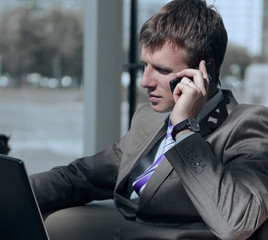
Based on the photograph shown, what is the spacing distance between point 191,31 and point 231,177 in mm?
458

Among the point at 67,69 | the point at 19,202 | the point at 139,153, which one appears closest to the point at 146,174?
the point at 139,153

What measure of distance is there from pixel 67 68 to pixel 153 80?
3214cm

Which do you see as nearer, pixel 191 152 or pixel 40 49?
pixel 191 152

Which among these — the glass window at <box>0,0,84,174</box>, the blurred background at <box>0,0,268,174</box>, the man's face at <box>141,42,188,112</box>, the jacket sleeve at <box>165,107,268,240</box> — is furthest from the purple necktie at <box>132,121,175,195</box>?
the glass window at <box>0,0,84,174</box>

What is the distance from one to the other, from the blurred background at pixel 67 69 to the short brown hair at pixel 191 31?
14cm

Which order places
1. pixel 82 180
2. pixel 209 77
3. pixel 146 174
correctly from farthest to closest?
1. pixel 82 180
2. pixel 146 174
3. pixel 209 77

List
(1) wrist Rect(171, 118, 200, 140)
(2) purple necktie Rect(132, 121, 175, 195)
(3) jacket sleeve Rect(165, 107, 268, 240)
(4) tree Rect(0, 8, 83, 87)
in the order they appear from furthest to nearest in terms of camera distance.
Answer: (4) tree Rect(0, 8, 83, 87), (2) purple necktie Rect(132, 121, 175, 195), (1) wrist Rect(171, 118, 200, 140), (3) jacket sleeve Rect(165, 107, 268, 240)

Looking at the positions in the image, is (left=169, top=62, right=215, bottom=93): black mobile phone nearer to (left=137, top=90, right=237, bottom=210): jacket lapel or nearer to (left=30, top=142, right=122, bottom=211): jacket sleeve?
(left=137, top=90, right=237, bottom=210): jacket lapel

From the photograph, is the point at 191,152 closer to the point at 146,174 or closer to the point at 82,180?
the point at 146,174

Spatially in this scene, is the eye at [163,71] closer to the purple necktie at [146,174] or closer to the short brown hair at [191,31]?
the short brown hair at [191,31]

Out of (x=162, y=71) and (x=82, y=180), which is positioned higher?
(x=162, y=71)

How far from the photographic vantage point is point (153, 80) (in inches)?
69.6

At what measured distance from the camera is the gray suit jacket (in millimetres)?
1533

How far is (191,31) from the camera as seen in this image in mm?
1745
